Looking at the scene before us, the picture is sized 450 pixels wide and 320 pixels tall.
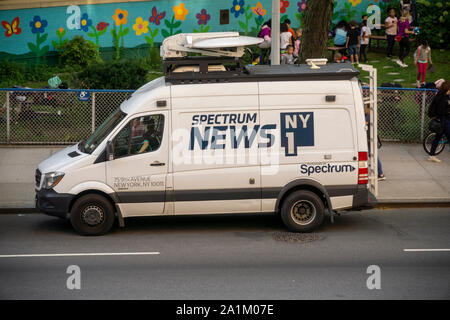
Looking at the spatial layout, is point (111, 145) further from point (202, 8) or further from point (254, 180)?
point (202, 8)

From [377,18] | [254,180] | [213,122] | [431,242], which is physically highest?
[377,18]

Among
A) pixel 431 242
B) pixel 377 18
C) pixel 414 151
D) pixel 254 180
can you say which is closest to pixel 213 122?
pixel 254 180

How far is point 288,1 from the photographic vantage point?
25.3 meters

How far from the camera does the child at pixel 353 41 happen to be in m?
22.8

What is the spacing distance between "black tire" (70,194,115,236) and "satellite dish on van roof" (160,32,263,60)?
2466 millimetres

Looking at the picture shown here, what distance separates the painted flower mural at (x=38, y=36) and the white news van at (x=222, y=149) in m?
13.8

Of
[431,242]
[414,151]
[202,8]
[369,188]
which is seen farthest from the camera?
[202,8]

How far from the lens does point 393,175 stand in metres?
14.6

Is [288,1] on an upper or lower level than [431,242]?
upper

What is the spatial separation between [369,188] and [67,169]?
15.9 feet

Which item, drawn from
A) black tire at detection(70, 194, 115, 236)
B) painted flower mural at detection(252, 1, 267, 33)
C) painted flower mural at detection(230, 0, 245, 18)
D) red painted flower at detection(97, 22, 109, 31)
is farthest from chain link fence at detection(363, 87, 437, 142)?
red painted flower at detection(97, 22, 109, 31)

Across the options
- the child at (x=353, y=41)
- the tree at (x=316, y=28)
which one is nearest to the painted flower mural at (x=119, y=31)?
the child at (x=353, y=41)

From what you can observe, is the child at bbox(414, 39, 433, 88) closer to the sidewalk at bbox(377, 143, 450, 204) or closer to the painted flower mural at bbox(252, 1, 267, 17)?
the sidewalk at bbox(377, 143, 450, 204)

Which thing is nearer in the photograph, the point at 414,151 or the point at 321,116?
the point at 321,116
